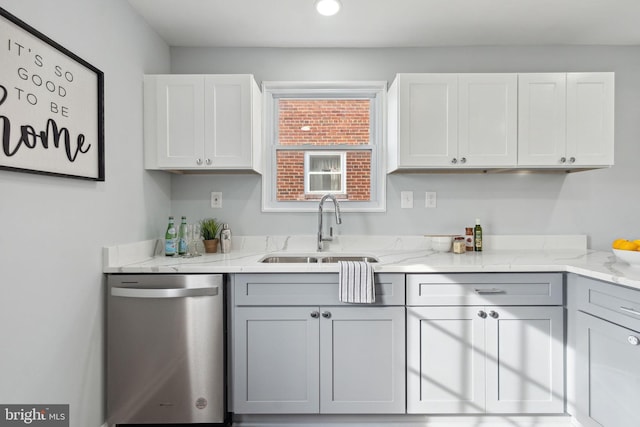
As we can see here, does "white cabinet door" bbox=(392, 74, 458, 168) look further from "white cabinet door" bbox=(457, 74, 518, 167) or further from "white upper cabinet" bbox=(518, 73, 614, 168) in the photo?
"white upper cabinet" bbox=(518, 73, 614, 168)

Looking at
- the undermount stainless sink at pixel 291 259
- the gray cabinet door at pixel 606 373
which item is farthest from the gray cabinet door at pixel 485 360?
the undermount stainless sink at pixel 291 259

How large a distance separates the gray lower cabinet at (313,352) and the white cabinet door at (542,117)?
1.26 metres

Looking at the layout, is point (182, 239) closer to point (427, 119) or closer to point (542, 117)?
point (427, 119)

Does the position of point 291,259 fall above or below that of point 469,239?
below

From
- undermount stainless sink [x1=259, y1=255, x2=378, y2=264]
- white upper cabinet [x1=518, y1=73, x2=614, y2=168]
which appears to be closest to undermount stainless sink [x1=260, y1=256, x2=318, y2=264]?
undermount stainless sink [x1=259, y1=255, x2=378, y2=264]

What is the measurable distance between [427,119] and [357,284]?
1175 millimetres

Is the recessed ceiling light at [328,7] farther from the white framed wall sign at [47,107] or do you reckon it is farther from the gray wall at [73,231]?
the white framed wall sign at [47,107]

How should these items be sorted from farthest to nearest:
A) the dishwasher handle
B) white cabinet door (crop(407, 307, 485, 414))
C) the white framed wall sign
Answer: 1. white cabinet door (crop(407, 307, 485, 414))
2. the dishwasher handle
3. the white framed wall sign

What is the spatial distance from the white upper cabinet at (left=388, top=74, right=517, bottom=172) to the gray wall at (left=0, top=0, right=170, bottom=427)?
1671mm

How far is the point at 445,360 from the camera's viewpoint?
1.97 meters

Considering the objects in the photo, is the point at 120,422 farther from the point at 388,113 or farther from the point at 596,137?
the point at 596,137

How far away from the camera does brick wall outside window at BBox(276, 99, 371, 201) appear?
2.72 meters

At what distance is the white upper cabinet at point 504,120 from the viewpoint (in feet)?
7.45

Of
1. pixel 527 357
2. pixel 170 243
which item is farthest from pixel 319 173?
pixel 527 357
